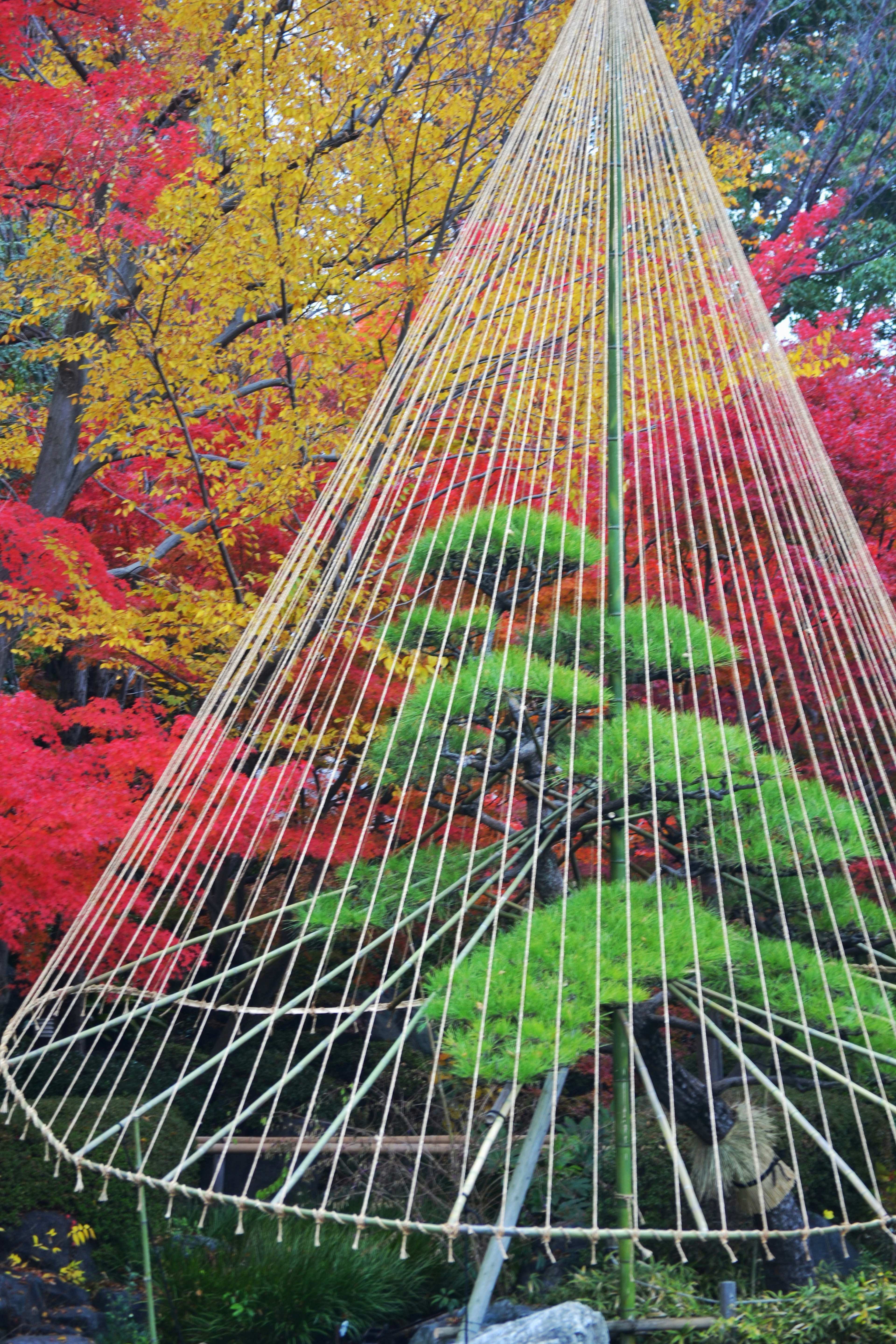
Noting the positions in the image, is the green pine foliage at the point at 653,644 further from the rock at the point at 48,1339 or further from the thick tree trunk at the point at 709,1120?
the rock at the point at 48,1339

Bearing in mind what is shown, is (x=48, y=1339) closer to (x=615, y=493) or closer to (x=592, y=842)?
(x=592, y=842)

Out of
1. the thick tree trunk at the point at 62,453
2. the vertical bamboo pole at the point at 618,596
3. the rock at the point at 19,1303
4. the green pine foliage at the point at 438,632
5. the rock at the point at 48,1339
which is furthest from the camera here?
the thick tree trunk at the point at 62,453

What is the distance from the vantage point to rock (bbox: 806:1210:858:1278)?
505cm

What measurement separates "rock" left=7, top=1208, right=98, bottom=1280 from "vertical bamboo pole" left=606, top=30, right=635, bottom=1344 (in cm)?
379

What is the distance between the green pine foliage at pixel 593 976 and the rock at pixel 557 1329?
119cm

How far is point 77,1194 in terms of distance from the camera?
18.6 ft

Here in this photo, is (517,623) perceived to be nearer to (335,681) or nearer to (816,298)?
(335,681)

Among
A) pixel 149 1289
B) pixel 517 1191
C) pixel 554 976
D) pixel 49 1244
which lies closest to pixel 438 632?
pixel 554 976

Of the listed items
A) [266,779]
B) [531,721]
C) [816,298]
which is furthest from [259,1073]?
[816,298]

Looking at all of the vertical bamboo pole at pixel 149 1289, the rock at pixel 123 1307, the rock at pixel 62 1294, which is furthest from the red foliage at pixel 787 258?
the rock at pixel 62 1294

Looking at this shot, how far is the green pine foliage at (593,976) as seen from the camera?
263 centimetres

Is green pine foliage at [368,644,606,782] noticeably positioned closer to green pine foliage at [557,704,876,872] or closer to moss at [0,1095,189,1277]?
green pine foliage at [557,704,876,872]

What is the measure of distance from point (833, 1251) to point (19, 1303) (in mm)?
4163

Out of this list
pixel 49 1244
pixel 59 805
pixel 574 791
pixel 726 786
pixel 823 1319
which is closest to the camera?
pixel 726 786
